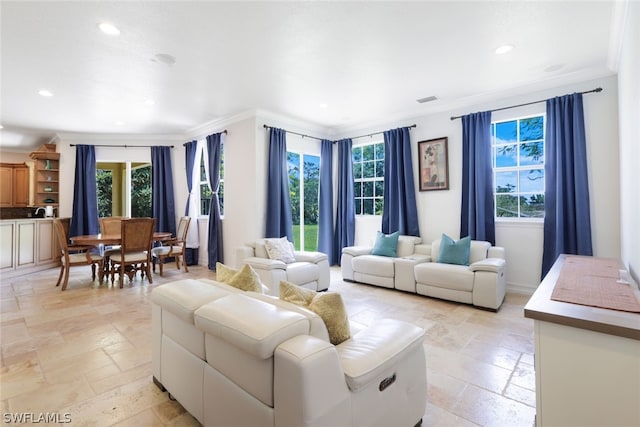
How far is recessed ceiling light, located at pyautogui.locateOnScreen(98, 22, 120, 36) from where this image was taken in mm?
2580

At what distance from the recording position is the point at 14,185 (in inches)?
303

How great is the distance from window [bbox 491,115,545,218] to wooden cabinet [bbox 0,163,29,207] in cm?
1067

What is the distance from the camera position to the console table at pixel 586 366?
117 cm

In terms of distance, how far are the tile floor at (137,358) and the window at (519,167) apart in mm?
1252

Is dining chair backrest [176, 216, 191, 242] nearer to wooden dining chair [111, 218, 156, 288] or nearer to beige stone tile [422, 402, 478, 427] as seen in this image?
wooden dining chair [111, 218, 156, 288]

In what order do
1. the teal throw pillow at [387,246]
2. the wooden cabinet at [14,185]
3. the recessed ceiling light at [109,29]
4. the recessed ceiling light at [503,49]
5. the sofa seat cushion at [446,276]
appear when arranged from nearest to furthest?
the recessed ceiling light at [109,29] → the recessed ceiling light at [503,49] → the sofa seat cushion at [446,276] → the teal throw pillow at [387,246] → the wooden cabinet at [14,185]

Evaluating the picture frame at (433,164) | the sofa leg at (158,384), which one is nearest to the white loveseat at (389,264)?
the picture frame at (433,164)

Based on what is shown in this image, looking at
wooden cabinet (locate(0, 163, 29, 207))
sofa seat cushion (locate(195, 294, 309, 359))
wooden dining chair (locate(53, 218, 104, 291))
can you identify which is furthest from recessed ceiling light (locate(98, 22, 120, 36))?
wooden cabinet (locate(0, 163, 29, 207))

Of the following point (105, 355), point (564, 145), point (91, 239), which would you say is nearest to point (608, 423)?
point (105, 355)

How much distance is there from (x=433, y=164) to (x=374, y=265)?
1.94 m

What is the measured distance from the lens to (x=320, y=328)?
1366mm

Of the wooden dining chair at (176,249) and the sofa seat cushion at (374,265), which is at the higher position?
the wooden dining chair at (176,249)

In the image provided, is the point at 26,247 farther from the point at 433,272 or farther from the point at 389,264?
the point at 433,272

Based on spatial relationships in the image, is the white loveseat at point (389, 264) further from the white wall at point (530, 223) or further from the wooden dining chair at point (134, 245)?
the wooden dining chair at point (134, 245)
